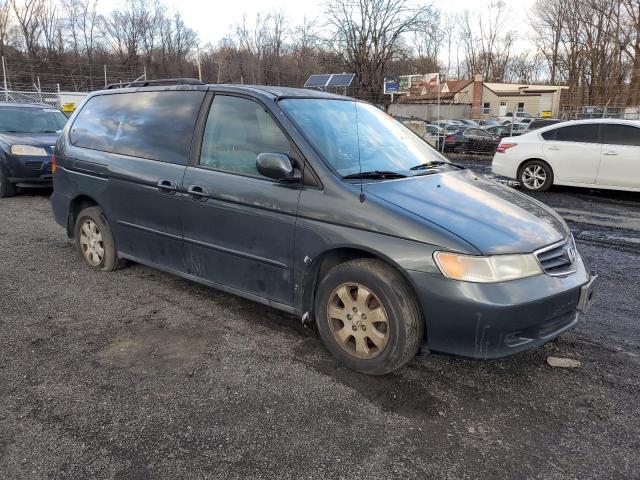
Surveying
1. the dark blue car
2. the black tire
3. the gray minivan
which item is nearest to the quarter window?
the gray minivan

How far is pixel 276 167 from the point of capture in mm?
3209

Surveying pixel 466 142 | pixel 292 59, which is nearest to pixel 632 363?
pixel 466 142

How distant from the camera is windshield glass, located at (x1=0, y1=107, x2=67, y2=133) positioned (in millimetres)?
9461

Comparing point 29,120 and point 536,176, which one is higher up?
point 29,120

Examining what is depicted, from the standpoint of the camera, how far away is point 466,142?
17.7m

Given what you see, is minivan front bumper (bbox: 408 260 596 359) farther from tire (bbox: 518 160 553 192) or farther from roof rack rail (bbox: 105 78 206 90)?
tire (bbox: 518 160 553 192)

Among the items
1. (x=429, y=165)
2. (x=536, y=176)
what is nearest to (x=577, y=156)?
(x=536, y=176)

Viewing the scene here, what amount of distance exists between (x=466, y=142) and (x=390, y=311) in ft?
52.7

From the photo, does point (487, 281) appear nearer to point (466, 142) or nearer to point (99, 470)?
point (99, 470)

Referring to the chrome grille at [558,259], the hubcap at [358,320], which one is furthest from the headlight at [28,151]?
the chrome grille at [558,259]

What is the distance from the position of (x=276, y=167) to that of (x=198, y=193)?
86 cm

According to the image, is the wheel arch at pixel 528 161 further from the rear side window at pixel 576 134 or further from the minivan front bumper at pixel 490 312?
the minivan front bumper at pixel 490 312

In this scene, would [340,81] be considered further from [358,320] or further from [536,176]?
[358,320]

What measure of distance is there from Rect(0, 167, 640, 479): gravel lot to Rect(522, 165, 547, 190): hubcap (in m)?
6.43
